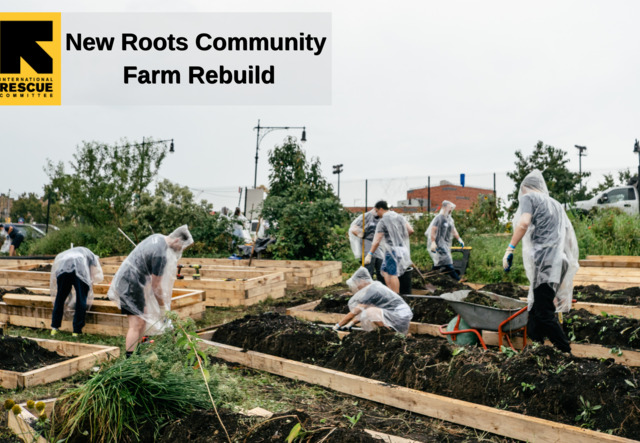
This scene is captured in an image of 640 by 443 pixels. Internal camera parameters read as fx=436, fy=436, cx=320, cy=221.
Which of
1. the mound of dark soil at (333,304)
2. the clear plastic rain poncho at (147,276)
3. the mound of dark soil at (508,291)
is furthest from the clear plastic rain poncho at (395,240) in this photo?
the clear plastic rain poncho at (147,276)

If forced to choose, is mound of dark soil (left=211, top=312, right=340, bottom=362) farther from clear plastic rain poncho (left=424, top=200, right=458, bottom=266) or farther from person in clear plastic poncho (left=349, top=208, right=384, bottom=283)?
clear plastic rain poncho (left=424, top=200, right=458, bottom=266)

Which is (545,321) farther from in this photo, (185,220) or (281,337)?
(185,220)

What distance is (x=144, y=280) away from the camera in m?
4.67

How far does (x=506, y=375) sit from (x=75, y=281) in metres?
5.35

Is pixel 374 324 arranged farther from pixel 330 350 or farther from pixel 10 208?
pixel 10 208

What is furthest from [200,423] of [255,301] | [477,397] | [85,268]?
[255,301]

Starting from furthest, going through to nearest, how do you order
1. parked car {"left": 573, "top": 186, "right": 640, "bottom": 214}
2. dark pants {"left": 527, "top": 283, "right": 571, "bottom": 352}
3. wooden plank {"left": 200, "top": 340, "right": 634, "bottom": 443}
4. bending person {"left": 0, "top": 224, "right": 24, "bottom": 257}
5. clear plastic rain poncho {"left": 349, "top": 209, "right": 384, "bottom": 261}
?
parked car {"left": 573, "top": 186, "right": 640, "bottom": 214} → bending person {"left": 0, "top": 224, "right": 24, "bottom": 257} → clear plastic rain poncho {"left": 349, "top": 209, "right": 384, "bottom": 261} → dark pants {"left": 527, "top": 283, "right": 571, "bottom": 352} → wooden plank {"left": 200, "top": 340, "right": 634, "bottom": 443}

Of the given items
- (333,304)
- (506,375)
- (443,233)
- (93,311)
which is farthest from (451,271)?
(93,311)

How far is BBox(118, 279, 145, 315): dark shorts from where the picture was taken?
180 inches

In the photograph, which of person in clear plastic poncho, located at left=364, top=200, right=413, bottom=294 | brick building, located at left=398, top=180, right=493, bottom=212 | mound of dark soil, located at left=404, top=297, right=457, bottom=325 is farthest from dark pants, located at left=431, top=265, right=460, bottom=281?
brick building, located at left=398, top=180, right=493, bottom=212

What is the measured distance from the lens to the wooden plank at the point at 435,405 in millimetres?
2682

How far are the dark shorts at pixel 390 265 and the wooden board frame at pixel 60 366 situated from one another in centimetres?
402

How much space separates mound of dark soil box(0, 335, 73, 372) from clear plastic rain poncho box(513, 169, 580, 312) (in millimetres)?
4898

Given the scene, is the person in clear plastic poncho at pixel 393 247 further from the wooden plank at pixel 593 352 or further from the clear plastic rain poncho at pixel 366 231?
the wooden plank at pixel 593 352
